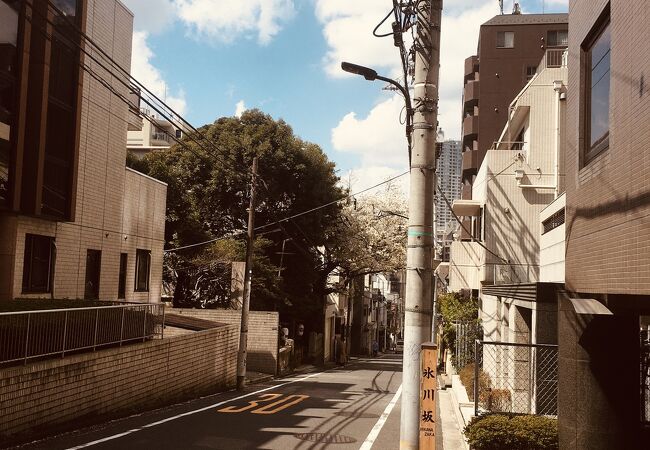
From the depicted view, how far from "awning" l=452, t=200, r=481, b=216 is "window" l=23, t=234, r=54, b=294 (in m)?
16.3

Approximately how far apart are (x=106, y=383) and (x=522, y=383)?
869 centimetres

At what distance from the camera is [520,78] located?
43.2 metres

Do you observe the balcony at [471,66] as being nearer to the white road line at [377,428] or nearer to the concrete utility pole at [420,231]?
the white road line at [377,428]

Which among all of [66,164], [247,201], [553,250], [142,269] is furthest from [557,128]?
[247,201]

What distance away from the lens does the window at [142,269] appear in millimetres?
23797

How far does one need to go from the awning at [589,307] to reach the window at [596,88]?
78.5 inches

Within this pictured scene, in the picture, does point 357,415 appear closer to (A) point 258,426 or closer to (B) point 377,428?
(B) point 377,428

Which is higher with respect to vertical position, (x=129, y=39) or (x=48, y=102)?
(x=129, y=39)

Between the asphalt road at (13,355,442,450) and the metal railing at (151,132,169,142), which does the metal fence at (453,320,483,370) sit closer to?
the asphalt road at (13,355,442,450)

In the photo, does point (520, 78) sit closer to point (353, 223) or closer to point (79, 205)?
point (353, 223)

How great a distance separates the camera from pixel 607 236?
301 inches

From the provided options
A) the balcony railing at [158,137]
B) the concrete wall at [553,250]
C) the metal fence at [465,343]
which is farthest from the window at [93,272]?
the balcony railing at [158,137]

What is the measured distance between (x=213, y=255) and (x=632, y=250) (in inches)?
1054

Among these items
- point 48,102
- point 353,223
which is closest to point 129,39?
point 48,102
